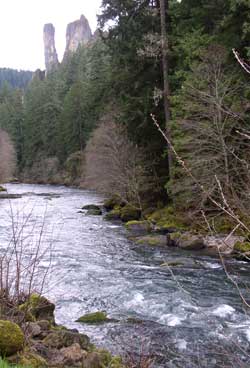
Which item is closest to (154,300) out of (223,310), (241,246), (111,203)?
(223,310)

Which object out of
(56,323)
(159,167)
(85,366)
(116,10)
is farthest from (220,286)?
(116,10)

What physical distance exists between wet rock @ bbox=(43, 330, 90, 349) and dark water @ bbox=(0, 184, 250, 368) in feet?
1.97

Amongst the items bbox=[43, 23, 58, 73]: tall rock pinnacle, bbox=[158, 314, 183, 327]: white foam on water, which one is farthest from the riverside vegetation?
bbox=[43, 23, 58, 73]: tall rock pinnacle

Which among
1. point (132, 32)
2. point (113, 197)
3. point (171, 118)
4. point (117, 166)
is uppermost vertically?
point (132, 32)

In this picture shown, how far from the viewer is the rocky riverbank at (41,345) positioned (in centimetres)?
604

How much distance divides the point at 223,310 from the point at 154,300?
157cm

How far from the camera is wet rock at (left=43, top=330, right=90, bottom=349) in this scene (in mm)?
7239

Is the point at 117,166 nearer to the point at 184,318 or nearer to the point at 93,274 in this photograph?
the point at 93,274

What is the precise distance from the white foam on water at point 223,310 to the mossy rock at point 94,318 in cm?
228

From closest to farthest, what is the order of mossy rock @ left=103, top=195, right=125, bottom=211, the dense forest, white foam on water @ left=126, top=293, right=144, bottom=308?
1. white foam on water @ left=126, top=293, right=144, bottom=308
2. the dense forest
3. mossy rock @ left=103, top=195, right=125, bottom=211

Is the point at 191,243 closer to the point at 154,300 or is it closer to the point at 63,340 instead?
the point at 154,300

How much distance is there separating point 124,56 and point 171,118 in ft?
14.5

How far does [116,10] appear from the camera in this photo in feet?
80.3

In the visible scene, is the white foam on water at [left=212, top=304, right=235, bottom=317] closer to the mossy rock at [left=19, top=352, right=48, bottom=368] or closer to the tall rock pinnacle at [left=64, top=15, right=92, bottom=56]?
the mossy rock at [left=19, top=352, right=48, bottom=368]
